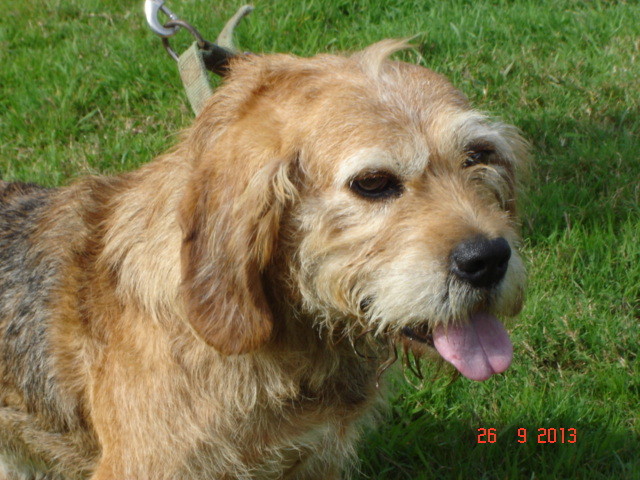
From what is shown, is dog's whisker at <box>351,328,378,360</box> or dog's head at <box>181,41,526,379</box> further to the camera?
dog's whisker at <box>351,328,378,360</box>

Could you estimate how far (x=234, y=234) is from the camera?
2609 millimetres

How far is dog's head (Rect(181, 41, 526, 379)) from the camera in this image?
256cm

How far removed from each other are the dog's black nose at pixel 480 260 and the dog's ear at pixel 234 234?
579 millimetres

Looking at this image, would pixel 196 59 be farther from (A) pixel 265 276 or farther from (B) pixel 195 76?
(A) pixel 265 276

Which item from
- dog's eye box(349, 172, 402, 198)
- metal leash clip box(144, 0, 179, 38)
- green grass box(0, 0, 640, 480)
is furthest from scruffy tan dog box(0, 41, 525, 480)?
green grass box(0, 0, 640, 480)

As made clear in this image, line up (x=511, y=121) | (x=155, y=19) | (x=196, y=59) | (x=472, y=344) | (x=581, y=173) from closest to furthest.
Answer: (x=472, y=344) → (x=196, y=59) → (x=155, y=19) → (x=581, y=173) → (x=511, y=121)

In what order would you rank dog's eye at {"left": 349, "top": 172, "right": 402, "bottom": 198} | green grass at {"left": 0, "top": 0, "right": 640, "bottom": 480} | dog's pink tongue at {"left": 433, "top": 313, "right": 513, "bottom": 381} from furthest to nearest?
green grass at {"left": 0, "top": 0, "right": 640, "bottom": 480} < dog's pink tongue at {"left": 433, "top": 313, "right": 513, "bottom": 381} < dog's eye at {"left": 349, "top": 172, "right": 402, "bottom": 198}

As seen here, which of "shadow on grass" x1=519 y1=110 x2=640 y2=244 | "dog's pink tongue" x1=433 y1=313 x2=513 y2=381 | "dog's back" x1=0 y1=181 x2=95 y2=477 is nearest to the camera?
"dog's pink tongue" x1=433 y1=313 x2=513 y2=381

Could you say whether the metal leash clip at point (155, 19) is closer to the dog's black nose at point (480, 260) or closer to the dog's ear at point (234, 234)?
the dog's ear at point (234, 234)

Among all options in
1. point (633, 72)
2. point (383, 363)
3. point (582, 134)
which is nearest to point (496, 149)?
point (383, 363)

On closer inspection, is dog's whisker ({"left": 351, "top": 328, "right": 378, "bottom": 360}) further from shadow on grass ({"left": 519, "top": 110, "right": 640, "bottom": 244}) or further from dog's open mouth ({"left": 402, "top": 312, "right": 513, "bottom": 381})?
shadow on grass ({"left": 519, "top": 110, "right": 640, "bottom": 244})

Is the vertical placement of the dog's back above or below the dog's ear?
below

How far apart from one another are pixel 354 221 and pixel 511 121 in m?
3.56
